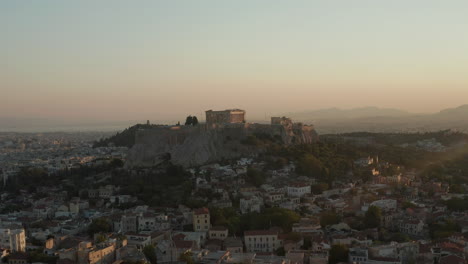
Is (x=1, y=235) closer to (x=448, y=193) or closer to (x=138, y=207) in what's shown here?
(x=138, y=207)

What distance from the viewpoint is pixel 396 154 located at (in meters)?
39.3

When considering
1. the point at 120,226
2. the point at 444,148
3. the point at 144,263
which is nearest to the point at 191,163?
the point at 120,226

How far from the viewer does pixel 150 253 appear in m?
17.4

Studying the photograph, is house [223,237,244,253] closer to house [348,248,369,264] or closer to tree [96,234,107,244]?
house [348,248,369,264]

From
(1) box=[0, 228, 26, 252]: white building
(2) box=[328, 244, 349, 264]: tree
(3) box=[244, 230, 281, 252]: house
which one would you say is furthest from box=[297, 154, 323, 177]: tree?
(1) box=[0, 228, 26, 252]: white building

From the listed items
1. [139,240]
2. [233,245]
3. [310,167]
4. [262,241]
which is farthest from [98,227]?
[310,167]

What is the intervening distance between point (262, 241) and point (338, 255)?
3203mm

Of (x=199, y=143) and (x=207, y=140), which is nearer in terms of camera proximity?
(x=199, y=143)

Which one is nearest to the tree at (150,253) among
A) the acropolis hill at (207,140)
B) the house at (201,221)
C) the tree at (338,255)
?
the house at (201,221)

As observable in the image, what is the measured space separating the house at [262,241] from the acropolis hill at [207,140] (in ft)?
54.8

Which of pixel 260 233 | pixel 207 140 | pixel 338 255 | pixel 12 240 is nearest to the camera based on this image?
pixel 338 255

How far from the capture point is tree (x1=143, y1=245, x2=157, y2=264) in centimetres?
1731

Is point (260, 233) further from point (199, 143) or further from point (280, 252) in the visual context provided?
point (199, 143)

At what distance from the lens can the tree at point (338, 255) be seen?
16.6 metres
